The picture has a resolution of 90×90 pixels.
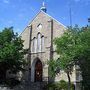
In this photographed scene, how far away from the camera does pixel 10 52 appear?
39156 mm

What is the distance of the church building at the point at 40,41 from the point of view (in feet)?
142

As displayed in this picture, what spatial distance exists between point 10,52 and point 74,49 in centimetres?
971

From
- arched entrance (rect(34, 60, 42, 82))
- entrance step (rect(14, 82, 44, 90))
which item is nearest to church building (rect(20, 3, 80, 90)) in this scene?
arched entrance (rect(34, 60, 42, 82))

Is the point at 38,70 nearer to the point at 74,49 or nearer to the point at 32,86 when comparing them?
the point at 32,86

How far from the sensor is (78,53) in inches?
1293

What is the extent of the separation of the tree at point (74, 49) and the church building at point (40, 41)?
846 centimetres

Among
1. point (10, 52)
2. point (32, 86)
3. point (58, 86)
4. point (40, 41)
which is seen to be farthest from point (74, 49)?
point (40, 41)

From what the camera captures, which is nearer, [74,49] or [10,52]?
[74,49]

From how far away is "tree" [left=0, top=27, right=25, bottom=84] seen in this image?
3919cm

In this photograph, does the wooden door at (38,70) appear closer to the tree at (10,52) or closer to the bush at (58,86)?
the tree at (10,52)

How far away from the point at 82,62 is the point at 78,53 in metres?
1.56

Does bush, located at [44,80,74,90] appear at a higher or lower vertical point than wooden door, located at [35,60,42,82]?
lower

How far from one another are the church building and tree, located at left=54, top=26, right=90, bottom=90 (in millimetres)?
8457

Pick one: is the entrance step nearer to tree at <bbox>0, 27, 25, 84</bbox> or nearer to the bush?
the bush
